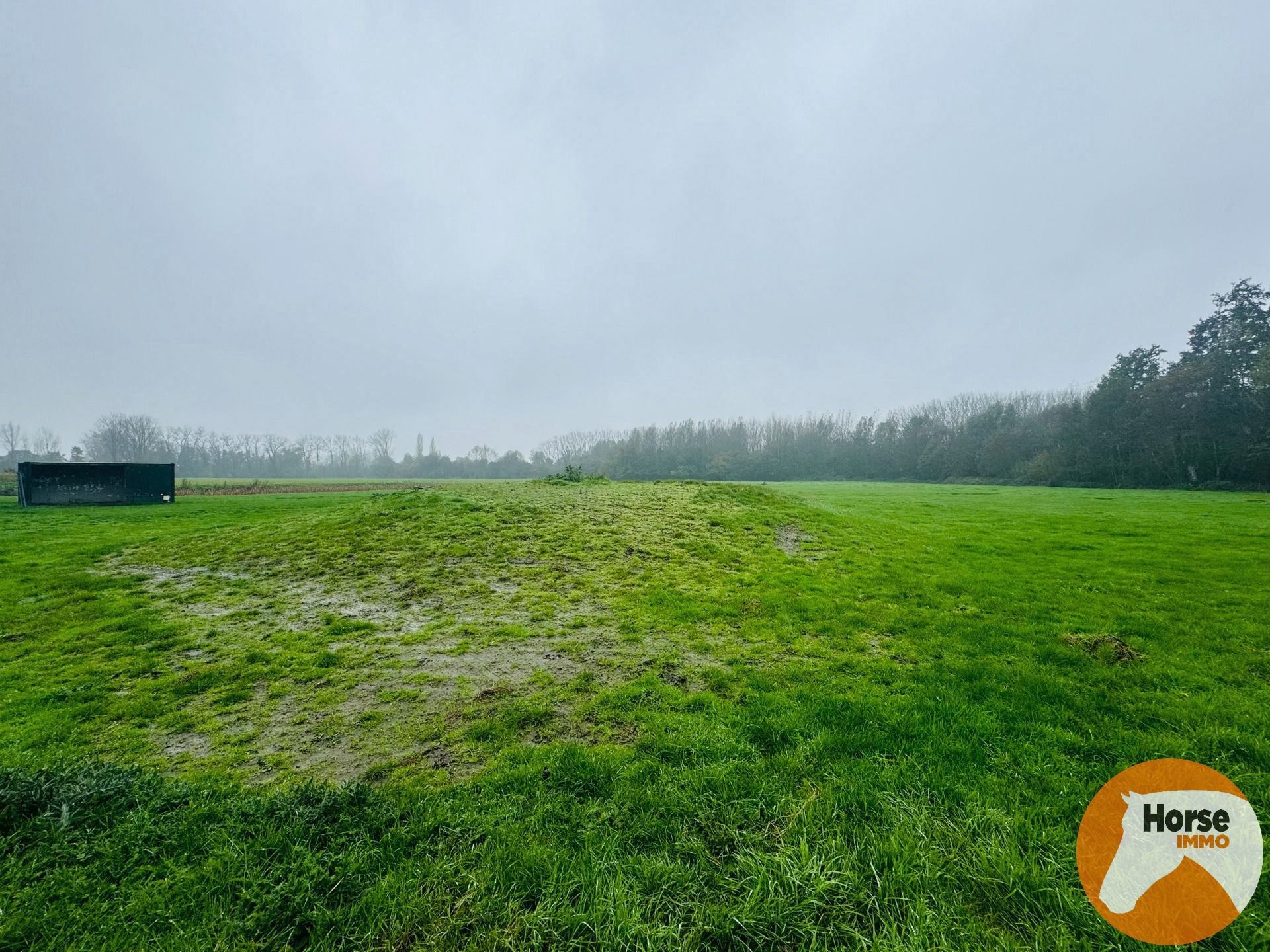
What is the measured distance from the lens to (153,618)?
812cm

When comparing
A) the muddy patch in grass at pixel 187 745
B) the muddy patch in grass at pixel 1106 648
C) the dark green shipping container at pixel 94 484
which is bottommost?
the muddy patch in grass at pixel 187 745

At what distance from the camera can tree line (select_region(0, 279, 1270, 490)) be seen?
164 ft

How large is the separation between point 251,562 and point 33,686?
705 centimetres

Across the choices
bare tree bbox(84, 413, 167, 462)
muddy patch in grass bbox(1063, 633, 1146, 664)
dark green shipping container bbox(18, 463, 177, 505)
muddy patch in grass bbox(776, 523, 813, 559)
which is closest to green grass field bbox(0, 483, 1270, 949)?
muddy patch in grass bbox(1063, 633, 1146, 664)

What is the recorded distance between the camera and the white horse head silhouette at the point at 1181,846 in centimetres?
268

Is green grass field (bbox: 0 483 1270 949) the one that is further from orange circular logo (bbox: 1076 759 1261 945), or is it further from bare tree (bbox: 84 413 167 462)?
bare tree (bbox: 84 413 167 462)

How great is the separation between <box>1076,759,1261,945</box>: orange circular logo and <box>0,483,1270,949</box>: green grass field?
0.12 metres

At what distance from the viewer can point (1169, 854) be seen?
9.34 ft

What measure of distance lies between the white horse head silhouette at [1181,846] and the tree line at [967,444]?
23.4 metres

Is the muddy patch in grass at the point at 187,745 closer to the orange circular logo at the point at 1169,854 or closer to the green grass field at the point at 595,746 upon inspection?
the green grass field at the point at 595,746

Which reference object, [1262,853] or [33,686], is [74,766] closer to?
[33,686]

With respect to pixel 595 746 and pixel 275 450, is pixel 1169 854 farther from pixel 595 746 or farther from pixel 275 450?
pixel 275 450

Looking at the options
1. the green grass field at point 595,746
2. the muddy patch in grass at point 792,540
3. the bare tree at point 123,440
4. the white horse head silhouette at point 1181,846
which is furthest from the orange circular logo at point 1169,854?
the bare tree at point 123,440

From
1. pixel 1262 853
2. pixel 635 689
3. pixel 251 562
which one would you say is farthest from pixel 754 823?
pixel 251 562
